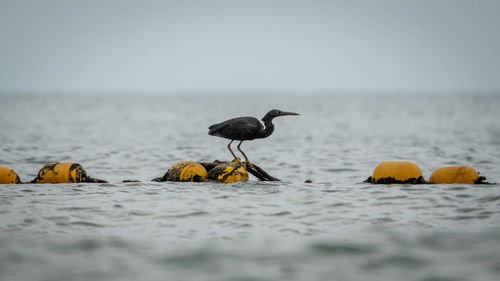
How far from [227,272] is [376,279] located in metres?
1.61

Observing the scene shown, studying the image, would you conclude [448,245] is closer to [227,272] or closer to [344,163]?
[227,272]

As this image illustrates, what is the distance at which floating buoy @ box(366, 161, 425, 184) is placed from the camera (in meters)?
10.8

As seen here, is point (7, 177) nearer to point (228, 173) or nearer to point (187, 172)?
point (187, 172)

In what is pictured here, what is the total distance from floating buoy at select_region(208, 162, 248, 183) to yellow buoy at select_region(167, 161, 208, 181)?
222mm

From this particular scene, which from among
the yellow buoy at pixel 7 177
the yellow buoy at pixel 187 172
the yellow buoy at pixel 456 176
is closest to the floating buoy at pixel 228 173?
the yellow buoy at pixel 187 172

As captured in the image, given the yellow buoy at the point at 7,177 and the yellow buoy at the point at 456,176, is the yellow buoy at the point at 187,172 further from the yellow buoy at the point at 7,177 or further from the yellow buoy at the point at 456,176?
the yellow buoy at the point at 456,176

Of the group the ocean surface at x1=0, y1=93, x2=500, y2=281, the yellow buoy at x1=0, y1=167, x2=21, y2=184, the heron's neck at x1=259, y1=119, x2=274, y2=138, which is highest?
the heron's neck at x1=259, y1=119, x2=274, y2=138

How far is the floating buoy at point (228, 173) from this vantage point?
A: 36.8 feet

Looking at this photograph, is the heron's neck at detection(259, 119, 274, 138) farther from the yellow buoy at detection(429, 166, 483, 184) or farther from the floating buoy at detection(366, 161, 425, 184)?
the yellow buoy at detection(429, 166, 483, 184)

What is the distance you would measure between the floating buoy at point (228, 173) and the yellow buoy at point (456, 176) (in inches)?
160

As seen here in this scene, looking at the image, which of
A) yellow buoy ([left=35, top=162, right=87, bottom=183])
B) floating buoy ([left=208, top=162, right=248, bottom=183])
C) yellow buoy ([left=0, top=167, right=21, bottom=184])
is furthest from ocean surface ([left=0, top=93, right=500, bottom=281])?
yellow buoy ([left=0, top=167, right=21, bottom=184])

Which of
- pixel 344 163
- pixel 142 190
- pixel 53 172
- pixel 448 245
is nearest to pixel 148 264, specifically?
pixel 448 245

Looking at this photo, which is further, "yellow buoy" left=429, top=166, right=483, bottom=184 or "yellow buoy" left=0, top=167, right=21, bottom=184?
"yellow buoy" left=0, top=167, right=21, bottom=184

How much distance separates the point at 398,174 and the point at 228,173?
3.58m
